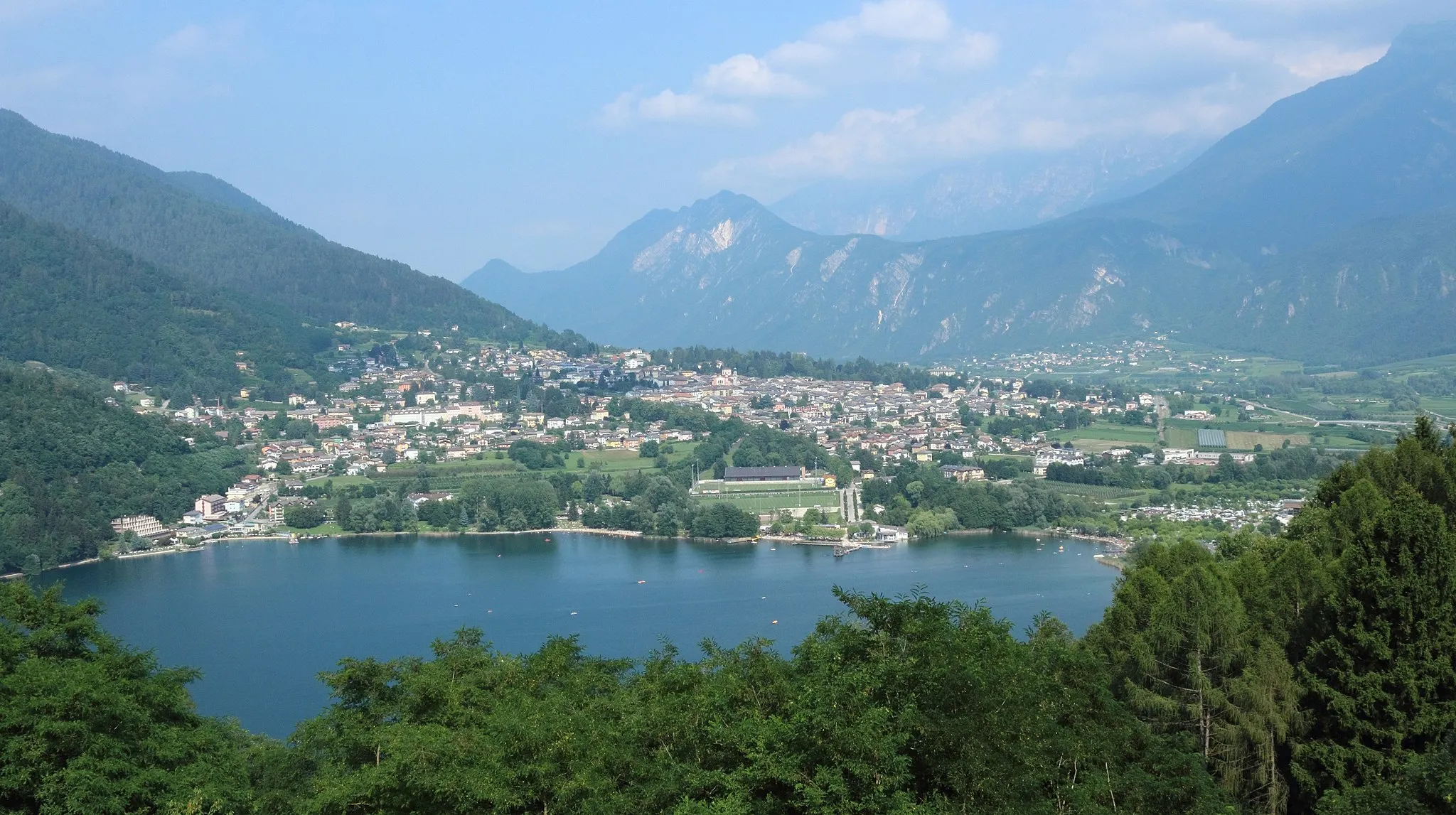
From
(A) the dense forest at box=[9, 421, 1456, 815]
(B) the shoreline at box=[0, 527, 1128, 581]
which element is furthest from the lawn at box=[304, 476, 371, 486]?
(A) the dense forest at box=[9, 421, 1456, 815]

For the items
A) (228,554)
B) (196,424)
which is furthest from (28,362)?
(228,554)

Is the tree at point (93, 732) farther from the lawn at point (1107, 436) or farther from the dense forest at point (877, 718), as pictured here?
the lawn at point (1107, 436)

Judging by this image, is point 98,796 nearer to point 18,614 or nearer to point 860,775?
point 18,614

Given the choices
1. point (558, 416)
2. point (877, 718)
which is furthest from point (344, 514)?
point (877, 718)

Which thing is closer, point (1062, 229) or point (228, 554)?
point (228, 554)

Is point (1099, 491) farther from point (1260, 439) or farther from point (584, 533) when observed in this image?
point (584, 533)

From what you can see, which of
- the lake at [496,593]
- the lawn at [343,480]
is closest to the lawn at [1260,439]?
the lake at [496,593]
